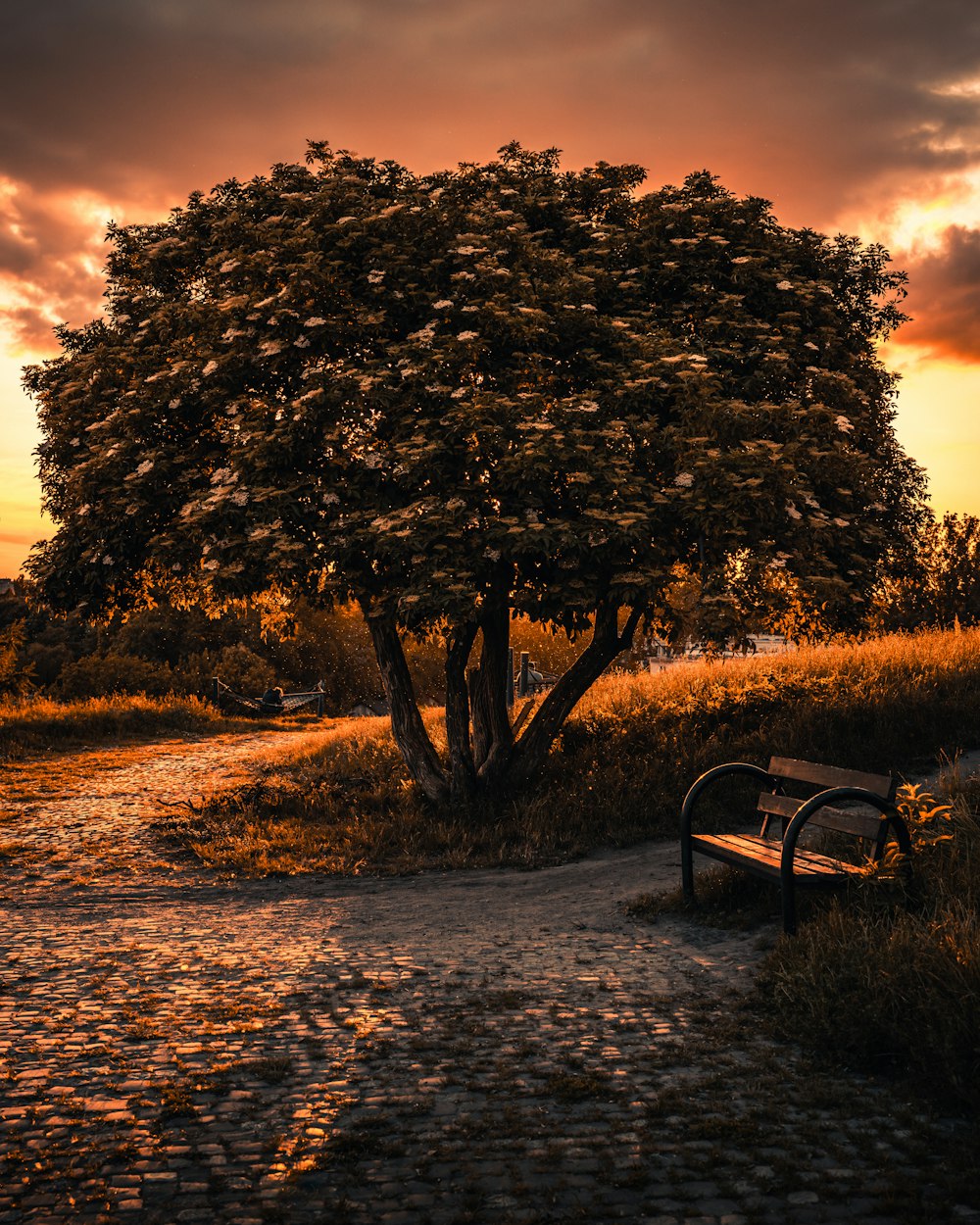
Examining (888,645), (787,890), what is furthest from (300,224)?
(888,645)

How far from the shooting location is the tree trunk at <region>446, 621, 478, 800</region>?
40.7 ft

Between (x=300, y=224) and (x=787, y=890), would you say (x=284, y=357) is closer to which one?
(x=300, y=224)

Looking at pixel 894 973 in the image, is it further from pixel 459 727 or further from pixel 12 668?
pixel 12 668

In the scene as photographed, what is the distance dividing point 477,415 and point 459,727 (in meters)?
4.58

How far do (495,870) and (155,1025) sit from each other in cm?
538

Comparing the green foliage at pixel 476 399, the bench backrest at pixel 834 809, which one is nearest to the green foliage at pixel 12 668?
the green foliage at pixel 476 399

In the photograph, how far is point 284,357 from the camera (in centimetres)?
1031

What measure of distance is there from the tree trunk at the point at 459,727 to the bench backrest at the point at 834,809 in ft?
16.5

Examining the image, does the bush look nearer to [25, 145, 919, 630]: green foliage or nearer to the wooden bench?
[25, 145, 919, 630]: green foliage

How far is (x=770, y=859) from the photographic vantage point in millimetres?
6562

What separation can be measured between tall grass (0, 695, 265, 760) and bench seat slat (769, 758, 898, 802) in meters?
14.7

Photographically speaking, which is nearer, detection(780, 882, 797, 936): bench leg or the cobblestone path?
the cobblestone path

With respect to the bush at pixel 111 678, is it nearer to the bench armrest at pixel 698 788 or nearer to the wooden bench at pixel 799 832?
the bench armrest at pixel 698 788

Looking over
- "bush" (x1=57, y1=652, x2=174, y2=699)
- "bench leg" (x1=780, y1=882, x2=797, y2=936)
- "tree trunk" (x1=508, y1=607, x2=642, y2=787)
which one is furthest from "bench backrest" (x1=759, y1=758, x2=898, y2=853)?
"bush" (x1=57, y1=652, x2=174, y2=699)
